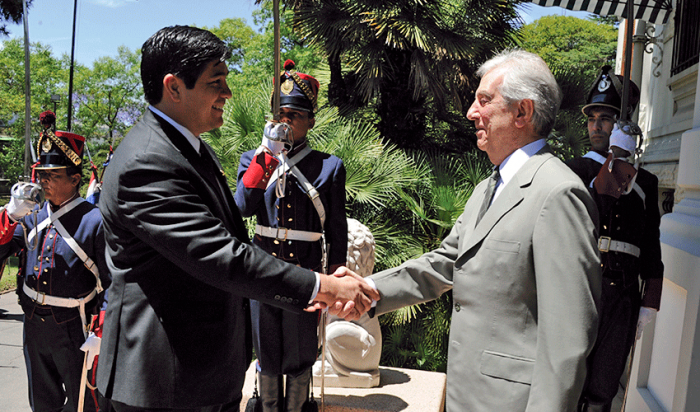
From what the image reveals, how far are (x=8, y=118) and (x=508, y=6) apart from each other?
21.0 m

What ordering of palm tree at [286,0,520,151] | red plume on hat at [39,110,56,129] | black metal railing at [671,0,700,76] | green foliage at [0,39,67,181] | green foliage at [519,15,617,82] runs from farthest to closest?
green foliage at [519,15,617,82]
green foliage at [0,39,67,181]
palm tree at [286,0,520,151]
black metal railing at [671,0,700,76]
red plume on hat at [39,110,56,129]

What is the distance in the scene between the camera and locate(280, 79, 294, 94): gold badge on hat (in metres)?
3.82

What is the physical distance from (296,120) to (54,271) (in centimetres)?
175

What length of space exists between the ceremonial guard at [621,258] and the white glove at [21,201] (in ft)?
10.9

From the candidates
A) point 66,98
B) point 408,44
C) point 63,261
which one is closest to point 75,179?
point 63,261

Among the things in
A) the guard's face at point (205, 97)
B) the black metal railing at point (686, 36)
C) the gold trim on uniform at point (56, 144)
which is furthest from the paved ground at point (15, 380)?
the black metal railing at point (686, 36)

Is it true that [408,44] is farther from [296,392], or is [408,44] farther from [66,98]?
[66,98]

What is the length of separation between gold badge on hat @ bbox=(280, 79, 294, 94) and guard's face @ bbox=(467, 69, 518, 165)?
194 cm

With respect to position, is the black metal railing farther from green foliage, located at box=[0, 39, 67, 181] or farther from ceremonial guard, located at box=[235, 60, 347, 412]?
green foliage, located at box=[0, 39, 67, 181]

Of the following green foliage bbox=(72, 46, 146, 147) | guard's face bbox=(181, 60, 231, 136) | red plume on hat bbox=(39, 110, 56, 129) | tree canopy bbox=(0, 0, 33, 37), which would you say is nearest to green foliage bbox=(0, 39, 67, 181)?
green foliage bbox=(72, 46, 146, 147)

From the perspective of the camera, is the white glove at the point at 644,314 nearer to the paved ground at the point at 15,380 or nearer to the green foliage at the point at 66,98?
the paved ground at the point at 15,380

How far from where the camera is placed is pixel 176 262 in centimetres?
193

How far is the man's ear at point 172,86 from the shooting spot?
6.77 feet

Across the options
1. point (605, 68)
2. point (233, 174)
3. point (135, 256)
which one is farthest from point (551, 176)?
point (233, 174)
